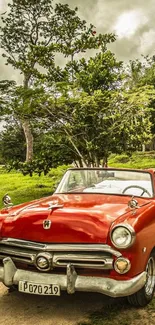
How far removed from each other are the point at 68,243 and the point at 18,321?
0.96 meters

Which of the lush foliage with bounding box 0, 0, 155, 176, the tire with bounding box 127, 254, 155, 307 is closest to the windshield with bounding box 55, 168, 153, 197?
the tire with bounding box 127, 254, 155, 307

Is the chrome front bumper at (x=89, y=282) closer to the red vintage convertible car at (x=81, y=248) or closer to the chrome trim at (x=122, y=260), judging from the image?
the red vintage convertible car at (x=81, y=248)

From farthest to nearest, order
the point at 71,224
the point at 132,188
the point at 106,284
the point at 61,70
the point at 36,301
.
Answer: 1. the point at 61,70
2. the point at 132,188
3. the point at 36,301
4. the point at 71,224
5. the point at 106,284

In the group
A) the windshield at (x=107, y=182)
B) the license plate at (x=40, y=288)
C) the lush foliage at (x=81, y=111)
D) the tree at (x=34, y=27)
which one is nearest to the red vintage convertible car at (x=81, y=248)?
the license plate at (x=40, y=288)

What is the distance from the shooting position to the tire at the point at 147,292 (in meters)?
3.92

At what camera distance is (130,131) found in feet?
48.5

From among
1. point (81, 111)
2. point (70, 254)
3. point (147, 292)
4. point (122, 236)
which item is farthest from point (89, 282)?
point (81, 111)

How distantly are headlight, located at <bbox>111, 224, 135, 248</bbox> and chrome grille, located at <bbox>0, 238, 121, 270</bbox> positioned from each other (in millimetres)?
88

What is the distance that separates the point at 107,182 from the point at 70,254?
72.4 inches

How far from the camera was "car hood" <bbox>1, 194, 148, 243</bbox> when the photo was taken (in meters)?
3.76

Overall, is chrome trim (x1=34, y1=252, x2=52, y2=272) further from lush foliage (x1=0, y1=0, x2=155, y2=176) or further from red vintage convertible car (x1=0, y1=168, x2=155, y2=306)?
lush foliage (x1=0, y1=0, x2=155, y2=176)

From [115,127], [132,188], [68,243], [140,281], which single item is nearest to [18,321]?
[68,243]

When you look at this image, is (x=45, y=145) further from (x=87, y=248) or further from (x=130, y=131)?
(x=87, y=248)

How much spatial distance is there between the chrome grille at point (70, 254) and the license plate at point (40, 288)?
0.66 feet
